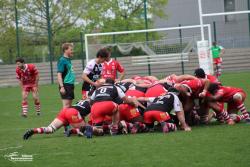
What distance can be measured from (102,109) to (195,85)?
79.0 inches

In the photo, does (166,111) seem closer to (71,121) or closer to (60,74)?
(71,121)

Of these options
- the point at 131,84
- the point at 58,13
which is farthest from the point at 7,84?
the point at 131,84

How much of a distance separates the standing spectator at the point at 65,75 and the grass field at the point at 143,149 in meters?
1.08

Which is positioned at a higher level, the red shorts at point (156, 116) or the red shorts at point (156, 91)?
the red shorts at point (156, 91)

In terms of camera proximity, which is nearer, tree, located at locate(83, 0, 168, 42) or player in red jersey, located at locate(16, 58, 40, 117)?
player in red jersey, located at locate(16, 58, 40, 117)

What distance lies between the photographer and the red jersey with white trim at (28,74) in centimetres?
1986

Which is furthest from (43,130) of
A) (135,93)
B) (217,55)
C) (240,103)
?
(217,55)

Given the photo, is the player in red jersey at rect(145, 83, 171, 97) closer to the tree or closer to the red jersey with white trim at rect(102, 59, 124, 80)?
the red jersey with white trim at rect(102, 59, 124, 80)

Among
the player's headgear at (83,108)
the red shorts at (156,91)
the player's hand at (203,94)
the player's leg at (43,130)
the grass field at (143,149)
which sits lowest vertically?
the grass field at (143,149)

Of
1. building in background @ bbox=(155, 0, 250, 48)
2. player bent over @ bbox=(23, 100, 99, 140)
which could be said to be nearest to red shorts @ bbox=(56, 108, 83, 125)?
player bent over @ bbox=(23, 100, 99, 140)

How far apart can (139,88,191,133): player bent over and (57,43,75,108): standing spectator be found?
2.60m

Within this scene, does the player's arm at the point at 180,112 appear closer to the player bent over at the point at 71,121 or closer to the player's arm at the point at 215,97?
the player's arm at the point at 215,97

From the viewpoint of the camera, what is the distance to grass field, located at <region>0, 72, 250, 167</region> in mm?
8727

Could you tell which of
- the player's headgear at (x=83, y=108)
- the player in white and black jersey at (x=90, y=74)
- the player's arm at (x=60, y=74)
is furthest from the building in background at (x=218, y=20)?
the player's headgear at (x=83, y=108)
